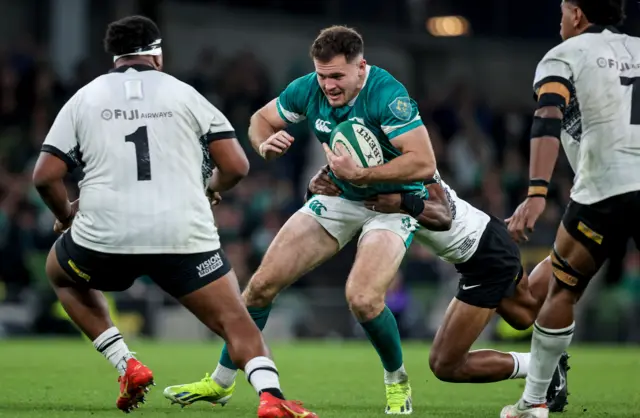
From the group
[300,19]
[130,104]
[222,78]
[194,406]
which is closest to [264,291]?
[194,406]

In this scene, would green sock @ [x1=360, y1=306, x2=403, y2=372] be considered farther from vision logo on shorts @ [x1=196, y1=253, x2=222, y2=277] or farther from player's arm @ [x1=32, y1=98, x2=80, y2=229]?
player's arm @ [x1=32, y1=98, x2=80, y2=229]

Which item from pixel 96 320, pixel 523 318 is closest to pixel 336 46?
pixel 96 320

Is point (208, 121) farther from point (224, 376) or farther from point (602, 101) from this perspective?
point (602, 101)

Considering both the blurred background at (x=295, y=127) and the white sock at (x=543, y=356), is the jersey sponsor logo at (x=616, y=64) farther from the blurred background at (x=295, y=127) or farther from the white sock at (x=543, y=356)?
the blurred background at (x=295, y=127)

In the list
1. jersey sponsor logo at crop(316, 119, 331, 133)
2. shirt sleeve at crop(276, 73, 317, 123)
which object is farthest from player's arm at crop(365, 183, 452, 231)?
shirt sleeve at crop(276, 73, 317, 123)

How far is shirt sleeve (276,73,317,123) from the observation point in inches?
324

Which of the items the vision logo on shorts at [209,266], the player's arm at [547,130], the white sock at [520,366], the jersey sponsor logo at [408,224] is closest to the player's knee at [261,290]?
the jersey sponsor logo at [408,224]

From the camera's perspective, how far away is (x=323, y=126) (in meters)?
8.09

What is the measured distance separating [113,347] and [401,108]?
2.25m

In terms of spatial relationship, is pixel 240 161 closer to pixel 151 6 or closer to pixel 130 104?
pixel 130 104

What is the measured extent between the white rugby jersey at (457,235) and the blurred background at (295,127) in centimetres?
886

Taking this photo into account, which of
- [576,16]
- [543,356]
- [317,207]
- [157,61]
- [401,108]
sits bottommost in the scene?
[543,356]

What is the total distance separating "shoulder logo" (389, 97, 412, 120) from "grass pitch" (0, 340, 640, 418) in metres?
1.83

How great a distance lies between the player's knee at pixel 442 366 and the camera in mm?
8258
